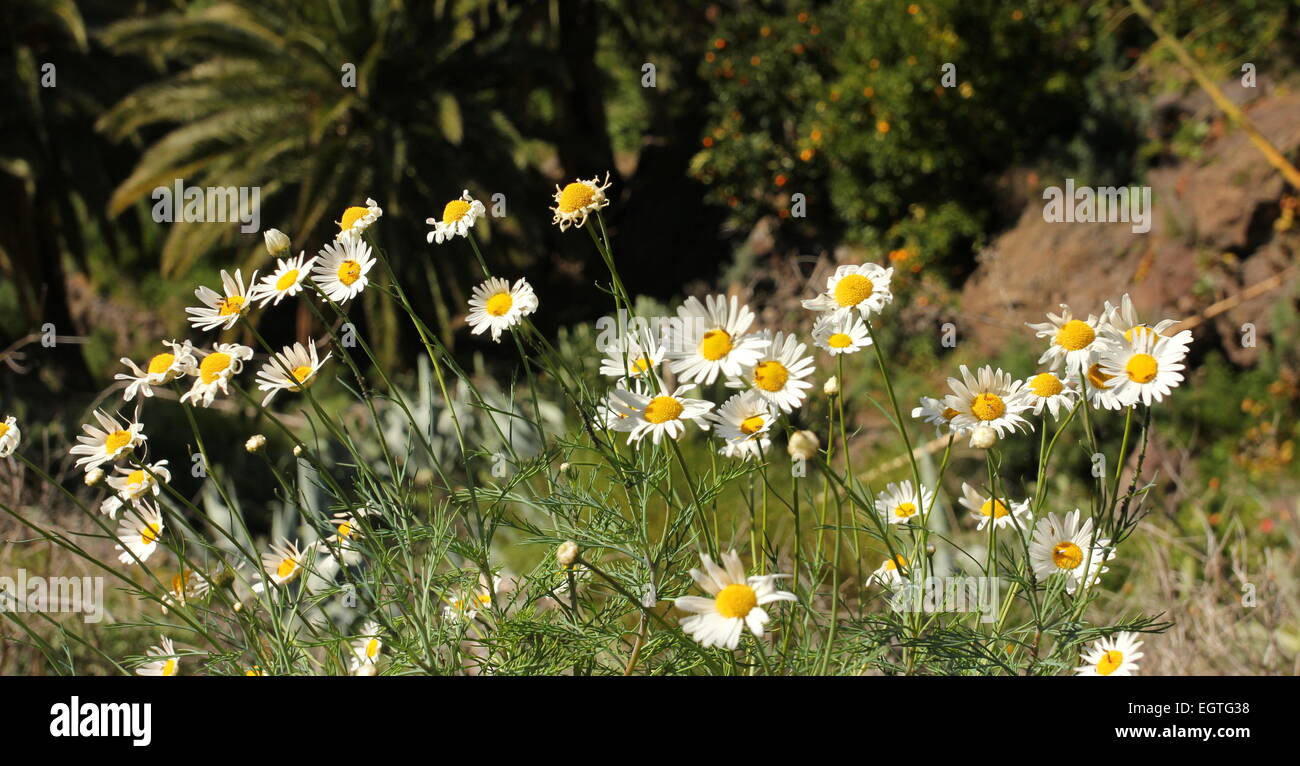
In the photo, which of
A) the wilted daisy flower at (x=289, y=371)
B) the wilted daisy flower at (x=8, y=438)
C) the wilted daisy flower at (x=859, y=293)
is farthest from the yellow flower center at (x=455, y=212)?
the wilted daisy flower at (x=8, y=438)

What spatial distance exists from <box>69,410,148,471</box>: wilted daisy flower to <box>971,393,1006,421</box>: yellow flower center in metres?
0.93

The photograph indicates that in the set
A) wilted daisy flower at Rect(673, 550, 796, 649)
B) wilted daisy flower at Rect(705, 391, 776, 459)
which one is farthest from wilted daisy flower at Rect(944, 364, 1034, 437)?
wilted daisy flower at Rect(673, 550, 796, 649)

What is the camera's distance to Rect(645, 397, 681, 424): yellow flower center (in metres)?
1.00

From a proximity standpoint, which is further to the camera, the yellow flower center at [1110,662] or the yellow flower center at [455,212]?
the yellow flower center at [455,212]

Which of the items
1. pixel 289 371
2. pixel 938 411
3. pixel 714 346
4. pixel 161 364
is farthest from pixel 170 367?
pixel 938 411

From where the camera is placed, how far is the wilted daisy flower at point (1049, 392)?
1.11 metres

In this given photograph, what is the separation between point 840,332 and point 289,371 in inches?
25.8

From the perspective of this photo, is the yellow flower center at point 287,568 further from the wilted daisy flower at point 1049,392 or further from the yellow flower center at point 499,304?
the wilted daisy flower at point 1049,392

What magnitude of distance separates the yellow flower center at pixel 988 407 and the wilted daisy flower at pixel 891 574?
0.18m

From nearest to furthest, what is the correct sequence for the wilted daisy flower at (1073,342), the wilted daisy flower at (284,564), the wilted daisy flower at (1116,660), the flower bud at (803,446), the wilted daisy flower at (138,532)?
the flower bud at (803,446) → the wilted daisy flower at (1116,660) → the wilted daisy flower at (1073,342) → the wilted daisy flower at (138,532) → the wilted daisy flower at (284,564)

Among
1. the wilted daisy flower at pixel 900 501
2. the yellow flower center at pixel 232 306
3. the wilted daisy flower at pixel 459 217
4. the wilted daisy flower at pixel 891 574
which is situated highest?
the wilted daisy flower at pixel 459 217

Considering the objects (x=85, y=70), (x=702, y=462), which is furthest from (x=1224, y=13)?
(x=85, y=70)
